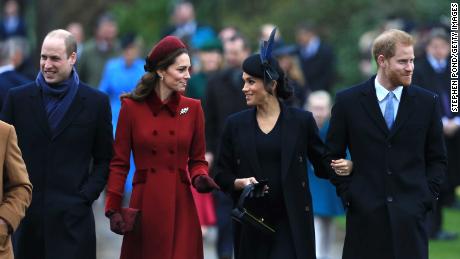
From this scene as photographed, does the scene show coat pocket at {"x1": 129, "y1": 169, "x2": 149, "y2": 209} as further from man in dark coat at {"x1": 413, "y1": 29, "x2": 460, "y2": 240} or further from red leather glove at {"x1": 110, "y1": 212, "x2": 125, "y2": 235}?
man in dark coat at {"x1": 413, "y1": 29, "x2": 460, "y2": 240}

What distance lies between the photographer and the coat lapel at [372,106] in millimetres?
10547

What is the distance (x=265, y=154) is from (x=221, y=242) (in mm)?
3960

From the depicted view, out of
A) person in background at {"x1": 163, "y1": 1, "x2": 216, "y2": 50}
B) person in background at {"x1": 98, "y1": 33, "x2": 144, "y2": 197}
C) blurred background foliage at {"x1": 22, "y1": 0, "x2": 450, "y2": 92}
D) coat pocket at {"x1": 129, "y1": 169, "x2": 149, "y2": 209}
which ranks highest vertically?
blurred background foliage at {"x1": 22, "y1": 0, "x2": 450, "y2": 92}

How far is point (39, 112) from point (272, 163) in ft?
5.77

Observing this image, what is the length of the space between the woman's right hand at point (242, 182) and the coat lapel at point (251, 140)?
14cm

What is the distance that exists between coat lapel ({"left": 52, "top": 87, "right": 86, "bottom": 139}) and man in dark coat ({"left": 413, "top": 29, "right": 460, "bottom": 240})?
19.0ft

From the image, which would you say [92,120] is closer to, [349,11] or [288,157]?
[288,157]

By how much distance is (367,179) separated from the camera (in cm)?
1055

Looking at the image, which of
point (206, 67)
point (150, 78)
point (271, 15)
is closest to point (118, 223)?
point (150, 78)

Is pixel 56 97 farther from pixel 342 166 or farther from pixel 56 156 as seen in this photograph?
pixel 342 166

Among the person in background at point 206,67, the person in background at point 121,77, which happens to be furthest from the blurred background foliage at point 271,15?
the person in background at point 206,67

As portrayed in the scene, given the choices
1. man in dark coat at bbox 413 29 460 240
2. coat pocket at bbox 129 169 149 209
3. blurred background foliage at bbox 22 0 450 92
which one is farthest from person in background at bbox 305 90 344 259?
blurred background foliage at bbox 22 0 450 92

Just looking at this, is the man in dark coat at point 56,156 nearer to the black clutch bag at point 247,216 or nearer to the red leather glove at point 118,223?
the red leather glove at point 118,223

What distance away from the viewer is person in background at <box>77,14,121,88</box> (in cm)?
2056
